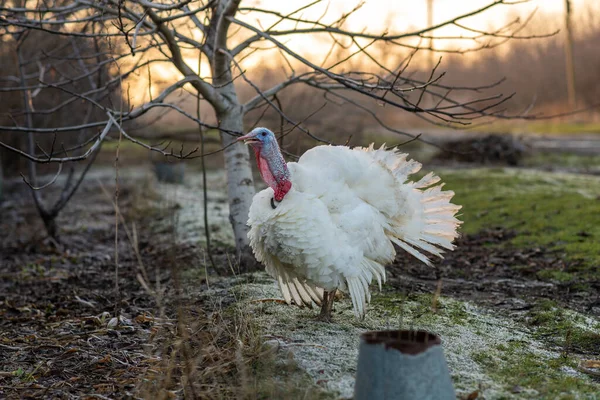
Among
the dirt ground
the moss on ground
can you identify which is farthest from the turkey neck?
the moss on ground

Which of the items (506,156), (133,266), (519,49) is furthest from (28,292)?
(519,49)

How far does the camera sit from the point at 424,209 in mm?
5223

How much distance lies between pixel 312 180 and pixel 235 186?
199cm

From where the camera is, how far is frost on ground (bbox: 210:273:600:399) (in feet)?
12.0

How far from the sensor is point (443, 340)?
173 inches

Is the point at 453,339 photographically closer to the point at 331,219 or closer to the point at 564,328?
the point at 564,328

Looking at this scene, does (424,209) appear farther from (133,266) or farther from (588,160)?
(588,160)

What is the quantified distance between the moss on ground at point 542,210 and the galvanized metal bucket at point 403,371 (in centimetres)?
392

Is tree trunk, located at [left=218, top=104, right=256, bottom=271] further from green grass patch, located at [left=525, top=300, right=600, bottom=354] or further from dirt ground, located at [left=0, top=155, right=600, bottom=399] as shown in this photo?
green grass patch, located at [left=525, top=300, right=600, bottom=354]

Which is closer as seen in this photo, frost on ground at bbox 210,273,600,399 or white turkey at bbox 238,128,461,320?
frost on ground at bbox 210,273,600,399

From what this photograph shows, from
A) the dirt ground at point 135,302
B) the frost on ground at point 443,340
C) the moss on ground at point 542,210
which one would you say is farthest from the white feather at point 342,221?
the moss on ground at point 542,210

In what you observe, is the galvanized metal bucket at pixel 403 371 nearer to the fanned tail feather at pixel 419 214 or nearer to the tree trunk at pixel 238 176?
the fanned tail feather at pixel 419 214

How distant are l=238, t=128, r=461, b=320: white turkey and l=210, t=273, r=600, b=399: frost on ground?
253 millimetres

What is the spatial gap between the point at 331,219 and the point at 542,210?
5.78 metres
